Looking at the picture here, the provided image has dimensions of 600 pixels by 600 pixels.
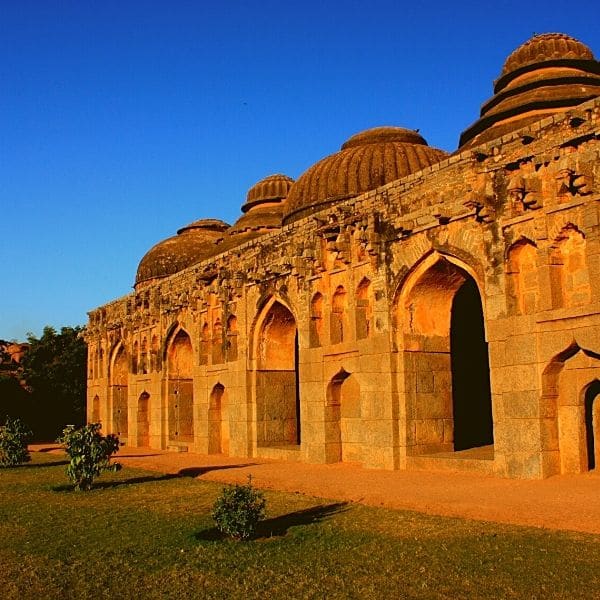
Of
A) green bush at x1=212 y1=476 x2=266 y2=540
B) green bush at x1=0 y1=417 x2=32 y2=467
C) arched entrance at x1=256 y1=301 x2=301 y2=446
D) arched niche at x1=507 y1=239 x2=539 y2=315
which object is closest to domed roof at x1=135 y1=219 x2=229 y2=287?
arched entrance at x1=256 y1=301 x2=301 y2=446

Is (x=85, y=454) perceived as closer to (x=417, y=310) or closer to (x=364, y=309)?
(x=364, y=309)

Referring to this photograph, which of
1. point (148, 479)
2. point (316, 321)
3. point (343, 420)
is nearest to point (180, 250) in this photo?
point (316, 321)

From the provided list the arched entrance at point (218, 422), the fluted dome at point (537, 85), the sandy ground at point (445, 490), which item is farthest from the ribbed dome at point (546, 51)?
the arched entrance at point (218, 422)

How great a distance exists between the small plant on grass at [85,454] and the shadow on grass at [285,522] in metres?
4.73

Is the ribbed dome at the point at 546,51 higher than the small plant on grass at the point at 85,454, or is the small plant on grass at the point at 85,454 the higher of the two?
the ribbed dome at the point at 546,51

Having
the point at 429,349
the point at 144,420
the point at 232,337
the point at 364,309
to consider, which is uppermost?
the point at 364,309

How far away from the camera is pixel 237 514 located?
817 cm

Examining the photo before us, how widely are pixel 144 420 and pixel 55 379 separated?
1114 cm

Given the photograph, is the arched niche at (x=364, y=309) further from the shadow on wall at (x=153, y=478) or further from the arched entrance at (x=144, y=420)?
the arched entrance at (x=144, y=420)

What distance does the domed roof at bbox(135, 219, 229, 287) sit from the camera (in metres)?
32.4

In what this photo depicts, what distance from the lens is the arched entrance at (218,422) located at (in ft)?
70.5

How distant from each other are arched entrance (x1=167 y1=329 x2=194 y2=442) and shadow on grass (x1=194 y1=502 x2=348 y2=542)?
14.9 m

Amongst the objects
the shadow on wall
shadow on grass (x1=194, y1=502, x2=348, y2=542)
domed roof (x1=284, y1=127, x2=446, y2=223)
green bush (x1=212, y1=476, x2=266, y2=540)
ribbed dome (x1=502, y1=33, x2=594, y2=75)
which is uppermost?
ribbed dome (x1=502, y1=33, x2=594, y2=75)

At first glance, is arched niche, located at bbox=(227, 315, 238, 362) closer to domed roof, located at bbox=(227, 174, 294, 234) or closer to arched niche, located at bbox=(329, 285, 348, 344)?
arched niche, located at bbox=(329, 285, 348, 344)
